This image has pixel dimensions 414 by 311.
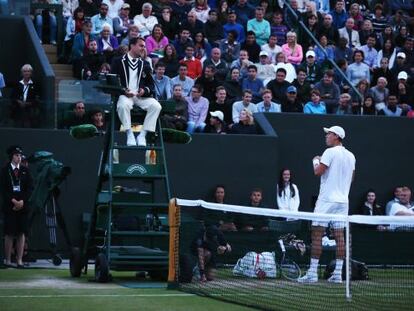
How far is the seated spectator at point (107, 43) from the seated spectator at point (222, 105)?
225 cm

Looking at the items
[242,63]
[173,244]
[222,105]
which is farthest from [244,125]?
[173,244]

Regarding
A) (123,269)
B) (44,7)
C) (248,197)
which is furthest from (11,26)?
(123,269)

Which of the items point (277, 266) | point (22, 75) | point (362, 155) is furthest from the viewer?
point (362, 155)

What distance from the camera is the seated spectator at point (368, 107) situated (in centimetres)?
2373

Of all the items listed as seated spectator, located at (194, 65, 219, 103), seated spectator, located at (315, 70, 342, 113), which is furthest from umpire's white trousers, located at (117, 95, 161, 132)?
seated spectator, located at (315, 70, 342, 113)

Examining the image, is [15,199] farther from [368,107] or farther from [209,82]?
[368,107]

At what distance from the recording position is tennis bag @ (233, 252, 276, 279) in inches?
552

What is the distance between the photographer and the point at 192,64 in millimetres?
23484

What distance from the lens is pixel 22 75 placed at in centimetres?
2155

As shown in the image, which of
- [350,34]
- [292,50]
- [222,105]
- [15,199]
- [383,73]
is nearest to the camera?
[15,199]

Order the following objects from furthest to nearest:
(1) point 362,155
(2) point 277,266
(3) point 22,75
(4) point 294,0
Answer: (4) point 294,0 → (1) point 362,155 → (3) point 22,75 → (2) point 277,266

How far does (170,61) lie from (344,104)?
368 cm

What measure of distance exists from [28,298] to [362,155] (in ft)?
39.7

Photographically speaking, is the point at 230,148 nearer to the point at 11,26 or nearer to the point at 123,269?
the point at 11,26
